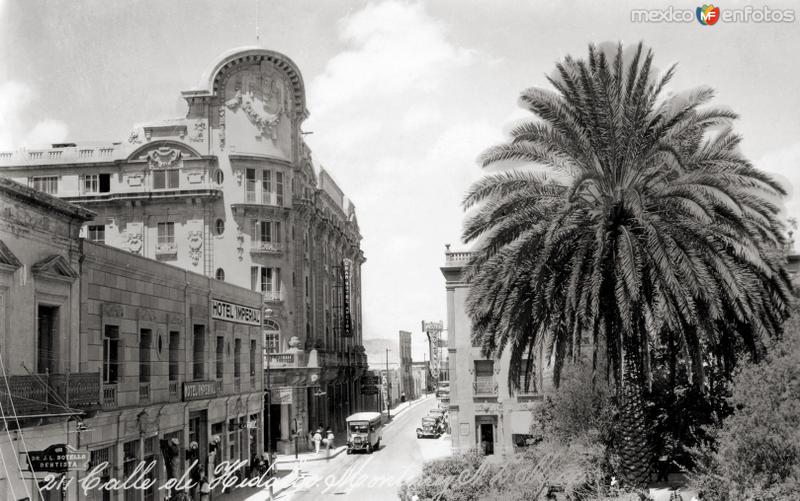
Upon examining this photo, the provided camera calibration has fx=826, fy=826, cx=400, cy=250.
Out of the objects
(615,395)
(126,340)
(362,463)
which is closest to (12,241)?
(126,340)

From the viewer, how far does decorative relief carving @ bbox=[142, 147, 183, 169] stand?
53812 millimetres

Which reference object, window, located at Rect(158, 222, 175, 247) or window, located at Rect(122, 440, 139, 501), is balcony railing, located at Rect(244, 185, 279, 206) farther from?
window, located at Rect(122, 440, 139, 501)

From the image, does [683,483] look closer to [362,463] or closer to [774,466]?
[774,466]

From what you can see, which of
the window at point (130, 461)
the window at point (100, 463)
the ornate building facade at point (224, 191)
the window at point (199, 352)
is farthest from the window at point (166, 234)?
the window at point (100, 463)

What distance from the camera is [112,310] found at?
26.4 m

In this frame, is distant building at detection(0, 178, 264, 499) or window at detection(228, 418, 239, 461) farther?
window at detection(228, 418, 239, 461)

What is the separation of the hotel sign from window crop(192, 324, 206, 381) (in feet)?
1.68

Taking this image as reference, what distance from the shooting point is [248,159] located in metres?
53.4

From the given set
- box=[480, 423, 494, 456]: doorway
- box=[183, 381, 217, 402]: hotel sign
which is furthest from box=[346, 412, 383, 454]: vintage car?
box=[183, 381, 217, 402]: hotel sign

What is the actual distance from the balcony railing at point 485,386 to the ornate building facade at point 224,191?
39.5 feet

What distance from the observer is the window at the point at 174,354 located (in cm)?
3144

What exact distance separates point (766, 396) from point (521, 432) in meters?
30.7

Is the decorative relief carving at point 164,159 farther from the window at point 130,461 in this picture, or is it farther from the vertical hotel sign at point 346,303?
the window at point 130,461

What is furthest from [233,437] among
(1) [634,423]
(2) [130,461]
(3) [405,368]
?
(3) [405,368]
